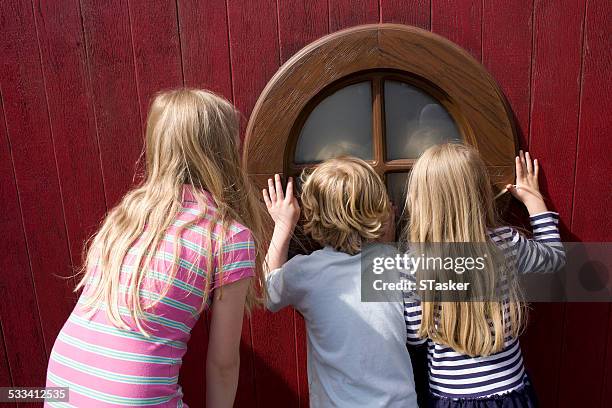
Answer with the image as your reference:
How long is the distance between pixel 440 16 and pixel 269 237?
2.60 ft

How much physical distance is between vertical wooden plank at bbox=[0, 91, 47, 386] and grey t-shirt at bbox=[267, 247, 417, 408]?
86cm

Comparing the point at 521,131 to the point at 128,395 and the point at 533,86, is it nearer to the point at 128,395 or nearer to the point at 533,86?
the point at 533,86

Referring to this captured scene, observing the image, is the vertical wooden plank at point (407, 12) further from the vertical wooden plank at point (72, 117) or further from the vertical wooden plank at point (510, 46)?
the vertical wooden plank at point (72, 117)

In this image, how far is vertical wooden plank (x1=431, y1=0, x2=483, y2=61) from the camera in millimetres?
1501

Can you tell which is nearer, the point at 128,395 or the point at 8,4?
the point at 128,395

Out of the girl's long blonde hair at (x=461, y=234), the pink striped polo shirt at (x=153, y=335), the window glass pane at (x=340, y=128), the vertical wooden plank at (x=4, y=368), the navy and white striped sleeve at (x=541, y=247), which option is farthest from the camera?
the vertical wooden plank at (x=4, y=368)

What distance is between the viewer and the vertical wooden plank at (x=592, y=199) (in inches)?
59.9

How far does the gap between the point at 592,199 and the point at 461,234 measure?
1.75ft

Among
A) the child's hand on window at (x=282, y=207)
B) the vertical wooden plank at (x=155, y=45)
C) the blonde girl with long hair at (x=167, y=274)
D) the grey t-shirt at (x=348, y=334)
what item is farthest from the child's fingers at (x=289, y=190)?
the vertical wooden plank at (x=155, y=45)

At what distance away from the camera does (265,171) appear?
1566 mm

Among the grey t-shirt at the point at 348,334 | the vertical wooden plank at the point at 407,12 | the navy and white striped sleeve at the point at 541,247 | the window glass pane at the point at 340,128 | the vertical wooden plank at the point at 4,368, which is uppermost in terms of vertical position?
the vertical wooden plank at the point at 407,12

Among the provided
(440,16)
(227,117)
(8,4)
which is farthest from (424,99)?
(8,4)

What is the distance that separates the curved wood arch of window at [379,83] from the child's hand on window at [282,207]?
39mm

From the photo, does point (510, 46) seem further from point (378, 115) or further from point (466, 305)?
point (466, 305)
